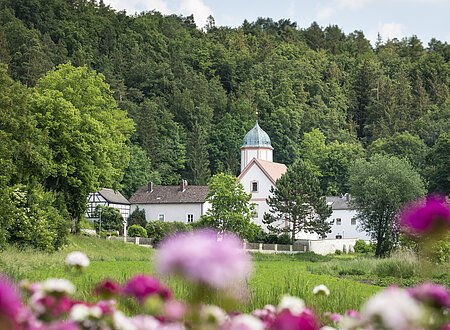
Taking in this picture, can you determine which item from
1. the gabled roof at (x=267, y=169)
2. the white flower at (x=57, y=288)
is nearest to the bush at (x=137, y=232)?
the gabled roof at (x=267, y=169)

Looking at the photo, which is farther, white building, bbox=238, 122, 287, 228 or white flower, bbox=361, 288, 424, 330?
white building, bbox=238, 122, 287, 228

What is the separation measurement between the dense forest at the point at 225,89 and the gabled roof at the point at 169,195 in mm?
4694

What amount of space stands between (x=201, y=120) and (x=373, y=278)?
72.5 meters

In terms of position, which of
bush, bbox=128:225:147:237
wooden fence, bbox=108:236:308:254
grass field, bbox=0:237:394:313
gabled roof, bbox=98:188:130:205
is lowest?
grass field, bbox=0:237:394:313

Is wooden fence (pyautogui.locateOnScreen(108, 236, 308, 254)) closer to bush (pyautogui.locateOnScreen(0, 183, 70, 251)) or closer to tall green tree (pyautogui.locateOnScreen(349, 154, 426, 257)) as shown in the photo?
tall green tree (pyautogui.locateOnScreen(349, 154, 426, 257))

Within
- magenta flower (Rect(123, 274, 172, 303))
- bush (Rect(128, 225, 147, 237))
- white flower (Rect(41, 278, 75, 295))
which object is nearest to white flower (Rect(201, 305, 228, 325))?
magenta flower (Rect(123, 274, 172, 303))

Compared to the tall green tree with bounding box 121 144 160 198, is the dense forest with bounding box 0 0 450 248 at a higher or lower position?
higher

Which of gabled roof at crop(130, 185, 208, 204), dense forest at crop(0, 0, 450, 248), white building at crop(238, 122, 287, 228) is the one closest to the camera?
gabled roof at crop(130, 185, 208, 204)

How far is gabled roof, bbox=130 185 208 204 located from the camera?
236ft

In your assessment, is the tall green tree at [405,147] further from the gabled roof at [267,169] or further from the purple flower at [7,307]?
the purple flower at [7,307]

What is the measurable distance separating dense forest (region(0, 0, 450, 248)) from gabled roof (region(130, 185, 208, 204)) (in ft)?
15.4

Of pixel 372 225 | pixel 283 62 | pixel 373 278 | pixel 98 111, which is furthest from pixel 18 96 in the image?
pixel 283 62

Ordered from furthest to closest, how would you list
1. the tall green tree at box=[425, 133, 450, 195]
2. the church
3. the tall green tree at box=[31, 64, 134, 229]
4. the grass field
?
the church < the tall green tree at box=[425, 133, 450, 195] < the tall green tree at box=[31, 64, 134, 229] < the grass field

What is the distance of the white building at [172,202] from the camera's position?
71.6 m
